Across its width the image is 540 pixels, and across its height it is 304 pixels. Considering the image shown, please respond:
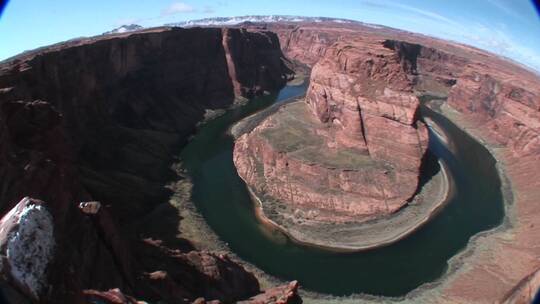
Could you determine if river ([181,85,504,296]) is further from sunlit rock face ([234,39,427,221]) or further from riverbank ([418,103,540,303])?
sunlit rock face ([234,39,427,221])

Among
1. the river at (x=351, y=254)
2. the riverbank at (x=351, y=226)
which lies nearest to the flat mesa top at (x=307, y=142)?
the riverbank at (x=351, y=226)

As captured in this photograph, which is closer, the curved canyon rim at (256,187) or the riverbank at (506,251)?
the curved canyon rim at (256,187)

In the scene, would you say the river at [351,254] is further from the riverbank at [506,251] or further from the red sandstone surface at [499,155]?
the red sandstone surface at [499,155]

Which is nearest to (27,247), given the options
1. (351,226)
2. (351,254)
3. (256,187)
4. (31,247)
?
(31,247)

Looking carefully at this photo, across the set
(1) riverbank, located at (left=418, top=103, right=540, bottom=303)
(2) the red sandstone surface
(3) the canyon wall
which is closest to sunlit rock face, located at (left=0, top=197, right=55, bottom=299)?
(3) the canyon wall

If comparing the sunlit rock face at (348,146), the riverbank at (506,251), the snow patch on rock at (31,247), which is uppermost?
the snow patch on rock at (31,247)

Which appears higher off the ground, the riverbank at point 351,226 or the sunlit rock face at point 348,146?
the sunlit rock face at point 348,146

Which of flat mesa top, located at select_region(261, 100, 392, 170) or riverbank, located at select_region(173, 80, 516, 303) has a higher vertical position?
flat mesa top, located at select_region(261, 100, 392, 170)
